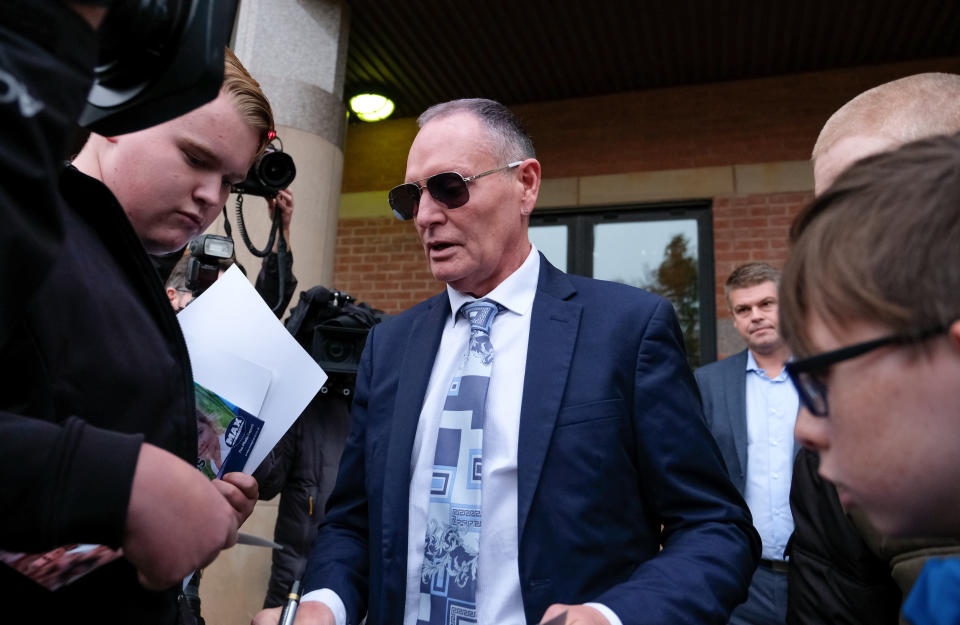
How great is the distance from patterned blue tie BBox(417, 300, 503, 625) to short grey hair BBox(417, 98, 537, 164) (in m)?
0.65

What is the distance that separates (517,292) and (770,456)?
2.15 m

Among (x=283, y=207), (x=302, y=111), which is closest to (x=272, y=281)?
(x=283, y=207)

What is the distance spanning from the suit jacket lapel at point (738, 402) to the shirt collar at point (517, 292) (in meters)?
2.00

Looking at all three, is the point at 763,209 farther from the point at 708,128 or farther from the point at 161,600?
the point at 161,600

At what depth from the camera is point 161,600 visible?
1.07m

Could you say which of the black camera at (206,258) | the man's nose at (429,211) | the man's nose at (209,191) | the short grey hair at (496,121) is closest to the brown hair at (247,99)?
the man's nose at (209,191)

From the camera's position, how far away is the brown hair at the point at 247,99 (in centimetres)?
148

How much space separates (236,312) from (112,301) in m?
0.36

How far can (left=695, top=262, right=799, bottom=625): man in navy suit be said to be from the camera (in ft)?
9.78

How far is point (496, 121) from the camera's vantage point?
204cm

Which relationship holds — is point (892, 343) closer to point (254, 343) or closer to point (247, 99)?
point (254, 343)

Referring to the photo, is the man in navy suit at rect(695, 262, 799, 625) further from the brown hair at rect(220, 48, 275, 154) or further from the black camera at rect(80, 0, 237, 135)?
the black camera at rect(80, 0, 237, 135)

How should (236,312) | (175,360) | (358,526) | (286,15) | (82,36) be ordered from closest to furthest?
(82,36) < (175,360) < (236,312) < (358,526) < (286,15)

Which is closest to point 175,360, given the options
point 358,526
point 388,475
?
point 388,475
